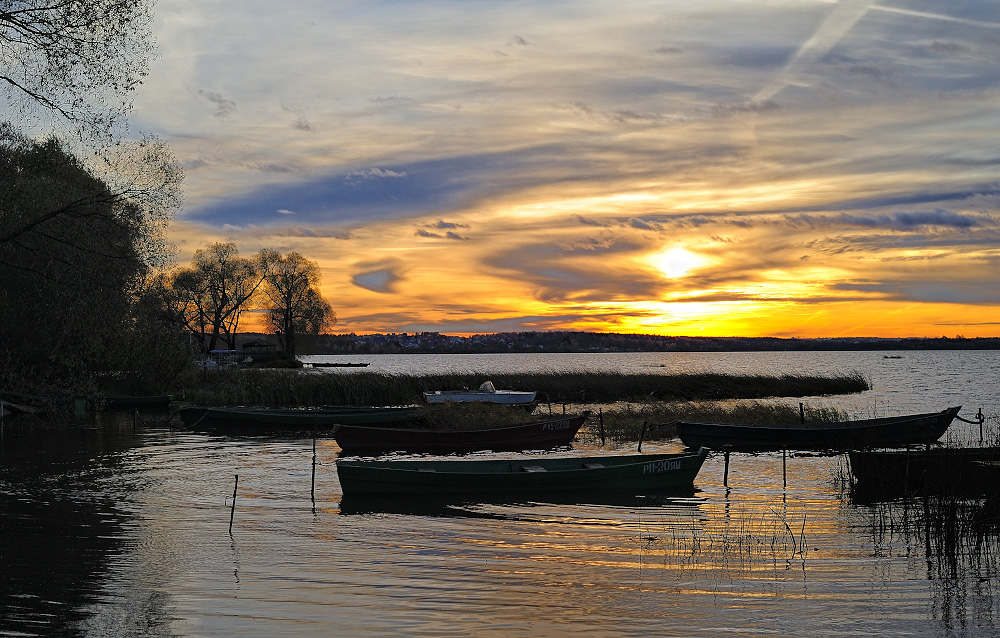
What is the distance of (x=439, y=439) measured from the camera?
Answer: 2781 centimetres

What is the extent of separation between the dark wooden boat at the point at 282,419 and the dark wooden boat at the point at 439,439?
6.22 meters

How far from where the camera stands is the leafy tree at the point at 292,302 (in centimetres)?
9453

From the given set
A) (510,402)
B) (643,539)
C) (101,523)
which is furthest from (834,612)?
(510,402)

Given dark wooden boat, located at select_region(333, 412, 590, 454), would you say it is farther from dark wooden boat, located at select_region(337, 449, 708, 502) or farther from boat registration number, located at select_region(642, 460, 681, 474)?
boat registration number, located at select_region(642, 460, 681, 474)

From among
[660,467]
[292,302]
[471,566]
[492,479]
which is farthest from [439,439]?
[292,302]

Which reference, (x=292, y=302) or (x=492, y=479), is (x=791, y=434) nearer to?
A: (x=492, y=479)

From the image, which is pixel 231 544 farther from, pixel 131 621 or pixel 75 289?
pixel 75 289

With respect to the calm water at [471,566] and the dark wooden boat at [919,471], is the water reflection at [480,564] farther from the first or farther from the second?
the dark wooden boat at [919,471]

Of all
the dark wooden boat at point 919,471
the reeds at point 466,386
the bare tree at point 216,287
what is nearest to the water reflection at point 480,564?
the dark wooden boat at point 919,471

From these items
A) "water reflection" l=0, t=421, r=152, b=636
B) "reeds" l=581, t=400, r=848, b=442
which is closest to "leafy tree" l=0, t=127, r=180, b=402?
"water reflection" l=0, t=421, r=152, b=636

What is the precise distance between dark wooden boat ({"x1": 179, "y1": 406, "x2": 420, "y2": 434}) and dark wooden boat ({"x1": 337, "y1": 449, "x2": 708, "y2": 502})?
51.9 ft

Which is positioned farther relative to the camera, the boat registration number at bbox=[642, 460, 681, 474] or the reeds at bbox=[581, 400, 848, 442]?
the reeds at bbox=[581, 400, 848, 442]

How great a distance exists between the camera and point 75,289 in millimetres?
26719

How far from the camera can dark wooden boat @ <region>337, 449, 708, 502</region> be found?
58.7 feet
